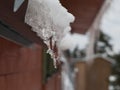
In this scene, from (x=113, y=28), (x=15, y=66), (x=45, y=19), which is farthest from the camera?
(x=113, y=28)

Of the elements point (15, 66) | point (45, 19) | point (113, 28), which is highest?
point (113, 28)

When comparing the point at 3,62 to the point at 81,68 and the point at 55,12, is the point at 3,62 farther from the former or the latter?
the point at 81,68

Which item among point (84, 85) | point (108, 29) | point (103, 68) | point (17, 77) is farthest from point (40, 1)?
point (108, 29)

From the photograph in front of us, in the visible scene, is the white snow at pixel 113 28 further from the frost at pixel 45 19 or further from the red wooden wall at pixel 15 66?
the frost at pixel 45 19

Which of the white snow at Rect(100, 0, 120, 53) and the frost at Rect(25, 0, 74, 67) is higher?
the white snow at Rect(100, 0, 120, 53)

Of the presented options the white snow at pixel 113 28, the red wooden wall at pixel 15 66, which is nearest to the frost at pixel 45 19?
the red wooden wall at pixel 15 66

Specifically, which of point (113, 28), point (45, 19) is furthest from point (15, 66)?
point (113, 28)

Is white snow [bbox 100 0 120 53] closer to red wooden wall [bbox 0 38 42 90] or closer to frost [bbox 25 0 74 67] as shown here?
red wooden wall [bbox 0 38 42 90]

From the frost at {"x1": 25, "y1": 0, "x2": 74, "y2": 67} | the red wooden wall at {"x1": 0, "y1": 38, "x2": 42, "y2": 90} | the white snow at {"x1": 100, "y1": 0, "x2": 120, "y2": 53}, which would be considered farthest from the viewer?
the white snow at {"x1": 100, "y1": 0, "x2": 120, "y2": 53}

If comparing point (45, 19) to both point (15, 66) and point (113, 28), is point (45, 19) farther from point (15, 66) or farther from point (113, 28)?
point (113, 28)

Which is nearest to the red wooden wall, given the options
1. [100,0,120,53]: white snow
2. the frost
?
the frost

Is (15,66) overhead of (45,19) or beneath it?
beneath

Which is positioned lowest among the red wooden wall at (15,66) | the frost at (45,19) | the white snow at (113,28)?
the red wooden wall at (15,66)

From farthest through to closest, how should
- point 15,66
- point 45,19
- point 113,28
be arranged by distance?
point 113,28 → point 15,66 → point 45,19
